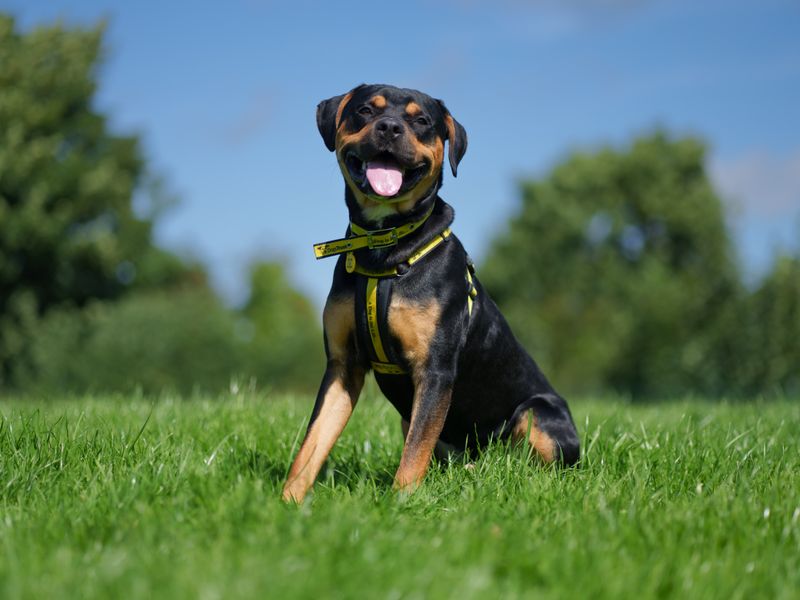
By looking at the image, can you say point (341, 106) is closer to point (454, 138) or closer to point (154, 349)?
point (454, 138)

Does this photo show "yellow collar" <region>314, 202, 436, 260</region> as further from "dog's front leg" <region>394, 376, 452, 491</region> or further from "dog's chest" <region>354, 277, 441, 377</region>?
"dog's front leg" <region>394, 376, 452, 491</region>

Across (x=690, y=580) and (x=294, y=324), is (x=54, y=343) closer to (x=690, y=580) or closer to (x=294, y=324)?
(x=294, y=324)

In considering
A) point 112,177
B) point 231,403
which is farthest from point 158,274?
point 231,403

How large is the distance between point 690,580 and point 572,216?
1587 inches

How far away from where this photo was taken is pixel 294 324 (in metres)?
31.7

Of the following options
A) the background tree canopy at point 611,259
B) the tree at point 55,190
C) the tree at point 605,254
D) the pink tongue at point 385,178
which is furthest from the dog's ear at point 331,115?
the tree at point 605,254

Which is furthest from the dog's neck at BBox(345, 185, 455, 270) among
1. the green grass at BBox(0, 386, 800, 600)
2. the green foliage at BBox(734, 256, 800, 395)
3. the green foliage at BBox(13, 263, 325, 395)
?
the green foliage at BBox(13, 263, 325, 395)

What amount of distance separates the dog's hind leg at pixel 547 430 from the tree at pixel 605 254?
2969 centimetres

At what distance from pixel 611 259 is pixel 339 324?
38.4 m

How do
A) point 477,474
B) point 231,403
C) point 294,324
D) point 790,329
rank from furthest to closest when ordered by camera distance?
1. point 294,324
2. point 790,329
3. point 231,403
4. point 477,474

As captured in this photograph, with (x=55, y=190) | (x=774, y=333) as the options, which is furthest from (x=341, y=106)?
(x=55, y=190)

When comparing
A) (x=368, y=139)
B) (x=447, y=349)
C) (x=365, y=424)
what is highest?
(x=368, y=139)

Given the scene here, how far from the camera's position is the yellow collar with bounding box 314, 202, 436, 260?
15.3 ft

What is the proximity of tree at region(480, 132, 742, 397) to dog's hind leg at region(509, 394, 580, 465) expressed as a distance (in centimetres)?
2969
